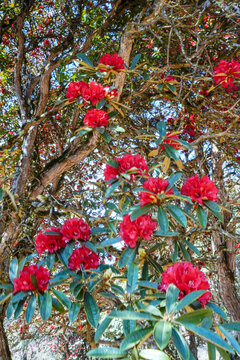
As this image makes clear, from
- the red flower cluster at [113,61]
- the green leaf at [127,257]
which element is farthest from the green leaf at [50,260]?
the red flower cluster at [113,61]

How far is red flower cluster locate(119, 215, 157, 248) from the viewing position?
1062 millimetres

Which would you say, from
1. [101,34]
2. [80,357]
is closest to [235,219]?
[101,34]

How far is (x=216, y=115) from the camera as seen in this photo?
239cm

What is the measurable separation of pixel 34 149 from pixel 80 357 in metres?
3.65

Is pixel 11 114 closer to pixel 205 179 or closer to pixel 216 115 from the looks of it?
pixel 216 115

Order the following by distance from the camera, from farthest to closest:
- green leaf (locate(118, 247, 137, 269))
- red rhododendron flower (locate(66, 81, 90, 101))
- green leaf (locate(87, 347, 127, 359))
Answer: red rhododendron flower (locate(66, 81, 90, 101))
green leaf (locate(118, 247, 137, 269))
green leaf (locate(87, 347, 127, 359))

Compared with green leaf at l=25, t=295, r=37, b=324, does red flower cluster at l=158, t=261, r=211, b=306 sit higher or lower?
lower

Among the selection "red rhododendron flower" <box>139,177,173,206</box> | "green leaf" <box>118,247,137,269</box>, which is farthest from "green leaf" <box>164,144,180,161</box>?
"green leaf" <box>118,247,137,269</box>

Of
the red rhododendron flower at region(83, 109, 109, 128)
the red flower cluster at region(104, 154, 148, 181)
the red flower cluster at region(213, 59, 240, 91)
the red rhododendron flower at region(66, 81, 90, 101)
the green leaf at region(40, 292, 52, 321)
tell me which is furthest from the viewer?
the red flower cluster at region(213, 59, 240, 91)

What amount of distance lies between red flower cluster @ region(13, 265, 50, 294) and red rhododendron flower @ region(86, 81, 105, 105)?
1.03 m

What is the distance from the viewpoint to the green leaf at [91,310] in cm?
99

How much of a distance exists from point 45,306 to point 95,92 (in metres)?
1.20

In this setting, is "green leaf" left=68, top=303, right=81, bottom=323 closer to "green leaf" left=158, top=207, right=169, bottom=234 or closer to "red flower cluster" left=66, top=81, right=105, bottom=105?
"green leaf" left=158, top=207, right=169, bottom=234

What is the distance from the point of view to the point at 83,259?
1.20m
